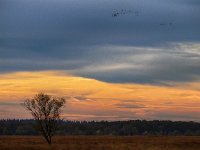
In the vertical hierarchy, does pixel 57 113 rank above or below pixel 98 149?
above

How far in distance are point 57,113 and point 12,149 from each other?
999cm

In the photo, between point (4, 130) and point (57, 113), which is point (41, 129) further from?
point (4, 130)

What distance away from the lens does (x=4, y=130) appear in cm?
19638

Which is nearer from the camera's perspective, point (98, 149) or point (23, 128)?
point (98, 149)

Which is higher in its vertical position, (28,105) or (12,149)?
(28,105)

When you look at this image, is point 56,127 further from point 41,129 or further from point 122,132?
point 122,132

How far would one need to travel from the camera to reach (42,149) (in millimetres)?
58094

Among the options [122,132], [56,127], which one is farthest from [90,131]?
[56,127]

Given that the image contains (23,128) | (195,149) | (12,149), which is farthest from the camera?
(23,128)

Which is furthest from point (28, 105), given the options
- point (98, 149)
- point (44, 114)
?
point (98, 149)

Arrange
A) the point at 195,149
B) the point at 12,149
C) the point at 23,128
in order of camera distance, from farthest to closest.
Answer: the point at 23,128 < the point at 195,149 < the point at 12,149

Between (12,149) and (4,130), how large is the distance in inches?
5723

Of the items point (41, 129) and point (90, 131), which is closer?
point (41, 129)

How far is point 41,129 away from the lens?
62.8 metres
